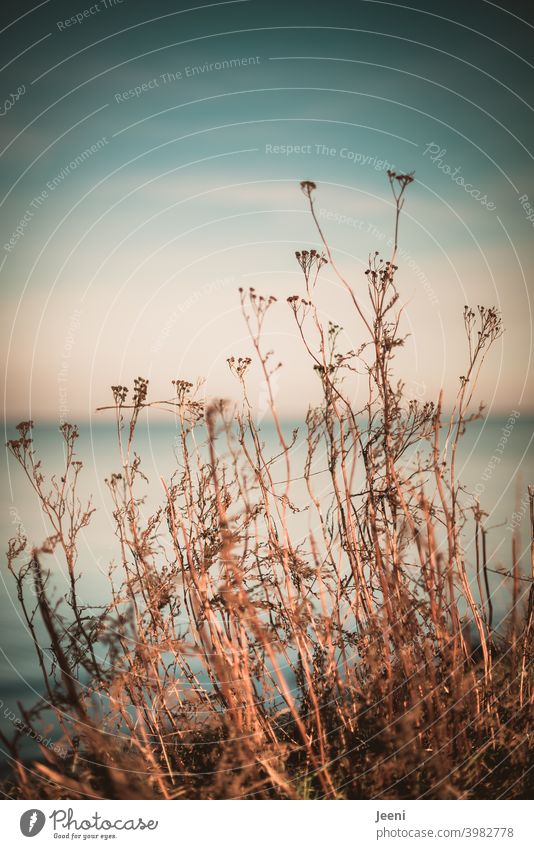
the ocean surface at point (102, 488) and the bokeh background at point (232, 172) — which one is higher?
the bokeh background at point (232, 172)

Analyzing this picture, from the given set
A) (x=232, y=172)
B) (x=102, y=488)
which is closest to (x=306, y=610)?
(x=102, y=488)

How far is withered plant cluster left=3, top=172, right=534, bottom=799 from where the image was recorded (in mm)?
1577

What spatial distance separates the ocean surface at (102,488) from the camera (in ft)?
6.23

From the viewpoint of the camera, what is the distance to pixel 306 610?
1639 millimetres

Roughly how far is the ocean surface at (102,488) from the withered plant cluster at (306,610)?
9 centimetres

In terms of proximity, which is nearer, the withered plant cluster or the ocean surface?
the withered plant cluster

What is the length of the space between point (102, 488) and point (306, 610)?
34.1 inches

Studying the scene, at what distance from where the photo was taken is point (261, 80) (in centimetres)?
204

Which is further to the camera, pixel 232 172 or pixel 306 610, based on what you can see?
pixel 232 172

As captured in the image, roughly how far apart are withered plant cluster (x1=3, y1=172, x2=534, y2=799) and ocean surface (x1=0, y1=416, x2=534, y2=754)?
87mm

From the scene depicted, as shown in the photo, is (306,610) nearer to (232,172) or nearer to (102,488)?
(102,488)
